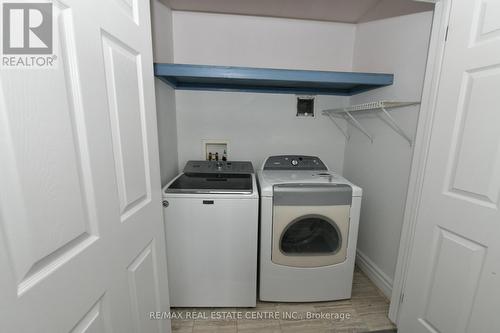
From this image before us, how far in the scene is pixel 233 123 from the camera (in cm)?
211

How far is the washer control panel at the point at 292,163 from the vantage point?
1.97m

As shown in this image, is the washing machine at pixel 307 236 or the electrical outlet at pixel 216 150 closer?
the washing machine at pixel 307 236

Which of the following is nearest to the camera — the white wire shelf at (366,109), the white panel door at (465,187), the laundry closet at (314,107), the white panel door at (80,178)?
the white panel door at (80,178)

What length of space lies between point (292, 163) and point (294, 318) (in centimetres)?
124

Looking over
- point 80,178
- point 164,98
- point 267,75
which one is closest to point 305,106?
point 267,75

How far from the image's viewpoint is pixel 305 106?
2.15 metres

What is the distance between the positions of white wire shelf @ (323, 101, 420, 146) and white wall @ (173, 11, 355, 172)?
0.28 feet

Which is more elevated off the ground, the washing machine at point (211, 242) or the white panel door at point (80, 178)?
the white panel door at point (80, 178)

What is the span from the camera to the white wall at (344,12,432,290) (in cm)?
143

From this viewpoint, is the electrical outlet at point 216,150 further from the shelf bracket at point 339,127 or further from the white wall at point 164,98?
the shelf bracket at point 339,127

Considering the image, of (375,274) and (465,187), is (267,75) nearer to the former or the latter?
(465,187)

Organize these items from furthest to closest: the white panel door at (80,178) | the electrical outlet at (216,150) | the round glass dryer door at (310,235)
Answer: the electrical outlet at (216,150)
the round glass dryer door at (310,235)
the white panel door at (80,178)

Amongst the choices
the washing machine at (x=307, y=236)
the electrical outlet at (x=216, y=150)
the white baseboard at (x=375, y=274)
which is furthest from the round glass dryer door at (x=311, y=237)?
the electrical outlet at (x=216, y=150)

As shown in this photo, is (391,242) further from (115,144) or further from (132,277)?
(115,144)
